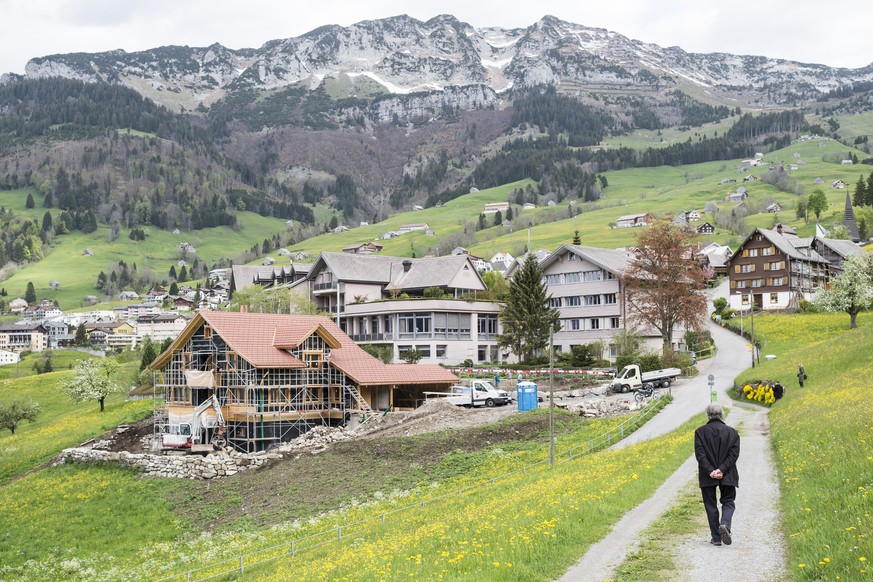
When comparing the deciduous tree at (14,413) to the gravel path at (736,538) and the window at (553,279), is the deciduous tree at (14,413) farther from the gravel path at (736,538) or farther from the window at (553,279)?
the gravel path at (736,538)

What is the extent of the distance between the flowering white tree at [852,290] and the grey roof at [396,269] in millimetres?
37750

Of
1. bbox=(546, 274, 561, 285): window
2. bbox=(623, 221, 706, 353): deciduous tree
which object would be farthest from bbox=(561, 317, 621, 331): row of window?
bbox=(623, 221, 706, 353): deciduous tree

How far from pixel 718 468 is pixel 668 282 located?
57160 mm

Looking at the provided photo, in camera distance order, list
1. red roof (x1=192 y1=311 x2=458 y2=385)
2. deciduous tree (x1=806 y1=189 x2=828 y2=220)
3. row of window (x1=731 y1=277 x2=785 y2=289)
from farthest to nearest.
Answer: deciduous tree (x1=806 y1=189 x2=828 y2=220)
row of window (x1=731 y1=277 x2=785 y2=289)
red roof (x1=192 y1=311 x2=458 y2=385)

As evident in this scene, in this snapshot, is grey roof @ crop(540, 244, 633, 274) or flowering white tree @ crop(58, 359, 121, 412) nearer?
flowering white tree @ crop(58, 359, 121, 412)

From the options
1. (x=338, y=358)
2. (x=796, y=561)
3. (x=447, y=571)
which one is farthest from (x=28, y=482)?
(x=796, y=561)

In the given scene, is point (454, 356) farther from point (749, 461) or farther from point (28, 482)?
point (749, 461)

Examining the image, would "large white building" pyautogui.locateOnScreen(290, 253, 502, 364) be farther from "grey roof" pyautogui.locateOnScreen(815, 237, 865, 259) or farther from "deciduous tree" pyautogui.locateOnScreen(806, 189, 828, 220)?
"deciduous tree" pyautogui.locateOnScreen(806, 189, 828, 220)

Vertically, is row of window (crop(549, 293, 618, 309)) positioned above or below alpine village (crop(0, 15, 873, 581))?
above

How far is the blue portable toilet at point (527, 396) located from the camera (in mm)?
53781

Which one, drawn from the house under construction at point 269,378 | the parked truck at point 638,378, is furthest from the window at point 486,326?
the parked truck at point 638,378

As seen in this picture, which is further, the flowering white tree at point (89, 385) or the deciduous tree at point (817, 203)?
the deciduous tree at point (817, 203)

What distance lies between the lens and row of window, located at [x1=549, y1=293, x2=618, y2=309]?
3305 inches

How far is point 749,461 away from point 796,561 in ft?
42.0
